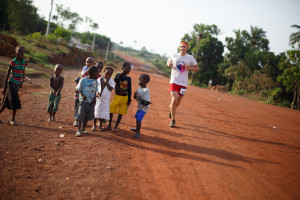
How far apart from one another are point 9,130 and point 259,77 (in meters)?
28.6

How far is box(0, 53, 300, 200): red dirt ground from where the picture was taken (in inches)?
114

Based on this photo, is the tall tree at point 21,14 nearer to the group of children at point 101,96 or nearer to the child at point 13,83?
the child at point 13,83

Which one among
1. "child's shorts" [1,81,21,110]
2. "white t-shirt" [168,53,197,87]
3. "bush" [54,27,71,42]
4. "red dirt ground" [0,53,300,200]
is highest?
"bush" [54,27,71,42]

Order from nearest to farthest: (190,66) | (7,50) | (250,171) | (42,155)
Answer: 1. (42,155)
2. (250,171)
3. (190,66)
4. (7,50)

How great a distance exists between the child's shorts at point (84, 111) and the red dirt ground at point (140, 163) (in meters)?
0.41

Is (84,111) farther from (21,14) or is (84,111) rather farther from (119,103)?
(21,14)

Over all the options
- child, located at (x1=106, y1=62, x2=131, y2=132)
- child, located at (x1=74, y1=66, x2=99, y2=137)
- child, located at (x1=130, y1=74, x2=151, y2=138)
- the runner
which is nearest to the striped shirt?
child, located at (x1=74, y1=66, x2=99, y2=137)

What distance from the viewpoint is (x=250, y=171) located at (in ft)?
12.7

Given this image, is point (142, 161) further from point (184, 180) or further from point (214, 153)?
point (214, 153)

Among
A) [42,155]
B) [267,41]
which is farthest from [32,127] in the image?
[267,41]

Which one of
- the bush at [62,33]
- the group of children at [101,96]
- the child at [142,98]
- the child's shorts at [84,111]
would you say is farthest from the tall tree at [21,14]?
the child at [142,98]

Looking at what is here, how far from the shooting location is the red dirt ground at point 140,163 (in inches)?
114

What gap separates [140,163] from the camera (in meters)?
3.74

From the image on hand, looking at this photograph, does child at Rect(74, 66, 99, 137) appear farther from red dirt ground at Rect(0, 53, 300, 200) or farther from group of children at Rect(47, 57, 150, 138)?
red dirt ground at Rect(0, 53, 300, 200)
